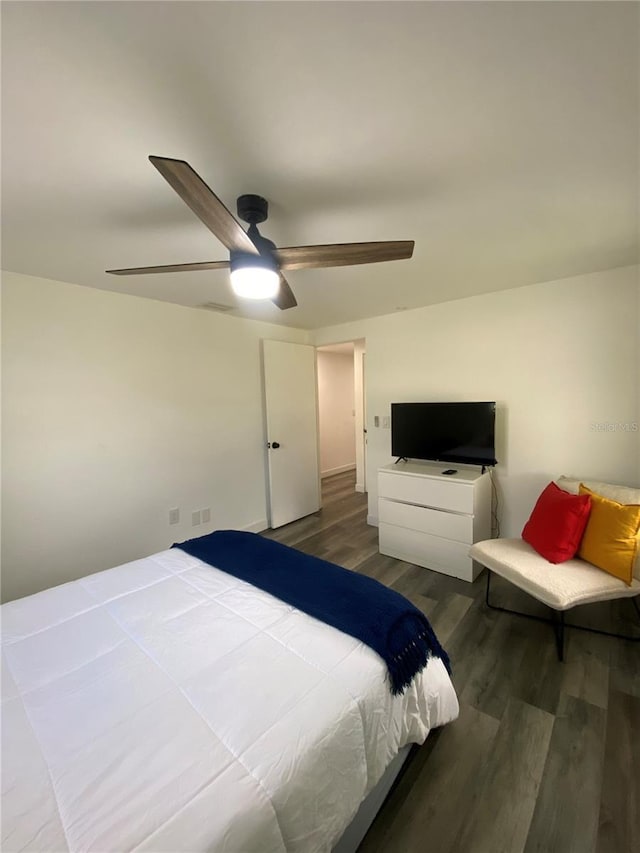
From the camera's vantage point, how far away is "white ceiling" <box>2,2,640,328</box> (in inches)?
30.8

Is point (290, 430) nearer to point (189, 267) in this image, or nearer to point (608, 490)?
point (189, 267)

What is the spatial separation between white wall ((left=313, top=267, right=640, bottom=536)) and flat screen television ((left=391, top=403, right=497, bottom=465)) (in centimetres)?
20

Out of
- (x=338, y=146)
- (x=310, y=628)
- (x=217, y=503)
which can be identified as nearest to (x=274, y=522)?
(x=217, y=503)

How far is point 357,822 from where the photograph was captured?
3.63 ft

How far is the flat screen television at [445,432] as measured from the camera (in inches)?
112


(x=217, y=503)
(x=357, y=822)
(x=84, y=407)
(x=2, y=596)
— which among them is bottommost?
(x=357, y=822)

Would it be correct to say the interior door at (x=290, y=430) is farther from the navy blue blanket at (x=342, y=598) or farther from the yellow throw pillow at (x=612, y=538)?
the yellow throw pillow at (x=612, y=538)

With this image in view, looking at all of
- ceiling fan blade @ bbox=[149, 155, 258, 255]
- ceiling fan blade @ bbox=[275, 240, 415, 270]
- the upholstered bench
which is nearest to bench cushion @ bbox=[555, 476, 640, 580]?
the upholstered bench

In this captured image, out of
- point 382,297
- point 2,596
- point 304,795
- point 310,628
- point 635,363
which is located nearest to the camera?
point 304,795

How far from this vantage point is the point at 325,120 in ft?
3.45

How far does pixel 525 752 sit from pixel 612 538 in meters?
1.19

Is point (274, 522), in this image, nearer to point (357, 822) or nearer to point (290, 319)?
point (290, 319)

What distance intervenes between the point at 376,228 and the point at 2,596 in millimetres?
3212

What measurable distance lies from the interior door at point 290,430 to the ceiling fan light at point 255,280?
2.21m
